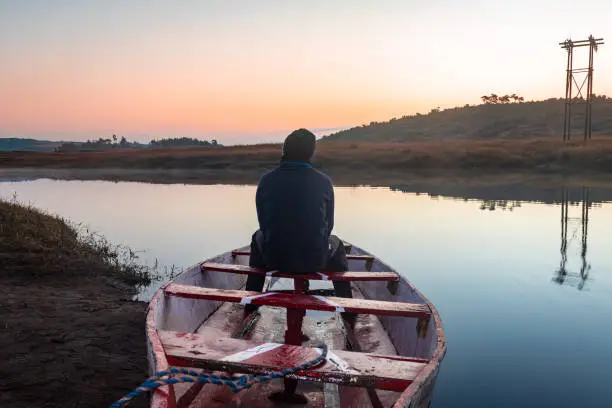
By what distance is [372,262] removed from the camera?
8.75 metres

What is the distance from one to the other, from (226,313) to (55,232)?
275 inches

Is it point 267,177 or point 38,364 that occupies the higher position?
point 267,177

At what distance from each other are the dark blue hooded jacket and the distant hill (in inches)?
4810

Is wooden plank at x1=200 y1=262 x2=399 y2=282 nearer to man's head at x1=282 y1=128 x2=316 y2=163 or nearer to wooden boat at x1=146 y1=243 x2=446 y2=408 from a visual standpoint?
wooden boat at x1=146 y1=243 x2=446 y2=408

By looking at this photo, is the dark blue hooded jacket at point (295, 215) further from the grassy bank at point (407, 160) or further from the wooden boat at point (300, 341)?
the grassy bank at point (407, 160)

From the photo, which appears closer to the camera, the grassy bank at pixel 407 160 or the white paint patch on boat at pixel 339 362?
the white paint patch on boat at pixel 339 362

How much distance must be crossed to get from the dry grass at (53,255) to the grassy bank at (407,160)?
42.2 metres

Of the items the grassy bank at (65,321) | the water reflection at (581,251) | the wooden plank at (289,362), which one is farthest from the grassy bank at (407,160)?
the wooden plank at (289,362)

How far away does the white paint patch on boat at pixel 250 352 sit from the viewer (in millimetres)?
3657

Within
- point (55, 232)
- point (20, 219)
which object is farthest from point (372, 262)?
point (20, 219)

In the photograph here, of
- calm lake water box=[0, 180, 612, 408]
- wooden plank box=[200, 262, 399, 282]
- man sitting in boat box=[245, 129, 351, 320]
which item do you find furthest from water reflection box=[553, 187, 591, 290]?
man sitting in boat box=[245, 129, 351, 320]

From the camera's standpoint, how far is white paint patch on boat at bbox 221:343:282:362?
3657mm

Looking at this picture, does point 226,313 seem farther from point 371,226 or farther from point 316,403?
point 371,226

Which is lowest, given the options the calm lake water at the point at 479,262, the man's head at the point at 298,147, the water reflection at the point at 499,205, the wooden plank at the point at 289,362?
the calm lake water at the point at 479,262
